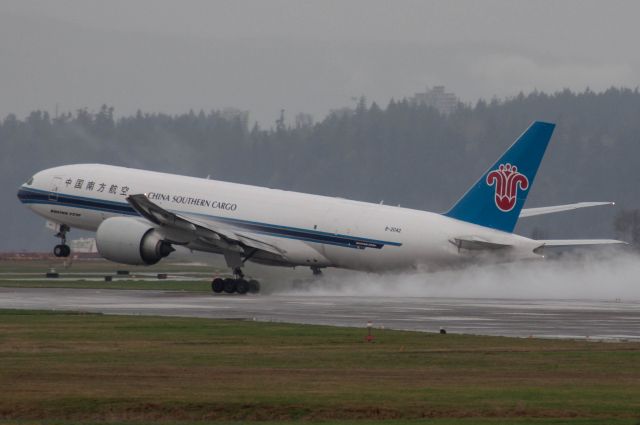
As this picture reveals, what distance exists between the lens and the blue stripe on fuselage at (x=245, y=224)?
60.7m

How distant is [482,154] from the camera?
648ft

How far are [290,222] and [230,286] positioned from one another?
148 inches

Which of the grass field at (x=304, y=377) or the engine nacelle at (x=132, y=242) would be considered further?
the engine nacelle at (x=132, y=242)

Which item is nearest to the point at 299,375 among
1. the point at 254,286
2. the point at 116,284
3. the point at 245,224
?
the point at 254,286

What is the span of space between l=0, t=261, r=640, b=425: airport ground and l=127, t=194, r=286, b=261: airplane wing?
1839 cm

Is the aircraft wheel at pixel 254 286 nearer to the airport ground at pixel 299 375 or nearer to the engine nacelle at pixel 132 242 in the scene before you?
the engine nacelle at pixel 132 242

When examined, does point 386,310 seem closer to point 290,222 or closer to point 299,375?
point 290,222

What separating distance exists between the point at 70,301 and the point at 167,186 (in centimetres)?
1247

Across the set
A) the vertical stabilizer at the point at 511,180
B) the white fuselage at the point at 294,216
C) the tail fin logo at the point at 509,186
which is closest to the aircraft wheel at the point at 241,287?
the white fuselage at the point at 294,216

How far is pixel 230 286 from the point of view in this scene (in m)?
61.4

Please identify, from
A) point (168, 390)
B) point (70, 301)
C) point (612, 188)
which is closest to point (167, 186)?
point (70, 301)

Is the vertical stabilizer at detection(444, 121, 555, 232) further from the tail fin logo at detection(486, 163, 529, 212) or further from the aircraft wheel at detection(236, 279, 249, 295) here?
the aircraft wheel at detection(236, 279, 249, 295)

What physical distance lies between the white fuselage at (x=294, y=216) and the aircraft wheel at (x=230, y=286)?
8.93 feet

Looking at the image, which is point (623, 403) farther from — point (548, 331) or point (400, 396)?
point (548, 331)
